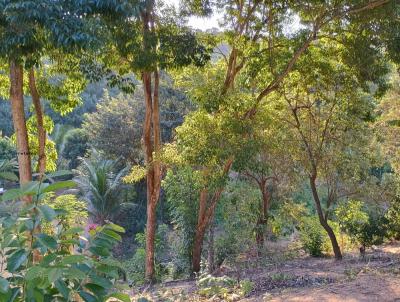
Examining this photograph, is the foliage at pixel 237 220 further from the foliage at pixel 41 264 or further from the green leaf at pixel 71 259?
the green leaf at pixel 71 259

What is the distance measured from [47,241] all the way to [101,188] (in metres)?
19.1

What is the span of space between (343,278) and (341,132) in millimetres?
4321

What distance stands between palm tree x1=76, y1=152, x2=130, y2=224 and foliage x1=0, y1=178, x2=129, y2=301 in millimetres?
18619

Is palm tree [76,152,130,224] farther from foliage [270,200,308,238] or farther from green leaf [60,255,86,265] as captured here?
green leaf [60,255,86,265]

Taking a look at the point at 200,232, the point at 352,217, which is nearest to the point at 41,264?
the point at 200,232

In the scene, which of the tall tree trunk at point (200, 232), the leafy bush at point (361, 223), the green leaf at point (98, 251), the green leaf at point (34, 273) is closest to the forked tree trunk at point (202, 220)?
the tall tree trunk at point (200, 232)

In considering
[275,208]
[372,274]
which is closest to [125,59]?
[372,274]

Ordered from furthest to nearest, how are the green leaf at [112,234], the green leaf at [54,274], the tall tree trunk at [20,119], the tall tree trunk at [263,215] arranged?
the tall tree trunk at [263,215], the tall tree trunk at [20,119], the green leaf at [112,234], the green leaf at [54,274]

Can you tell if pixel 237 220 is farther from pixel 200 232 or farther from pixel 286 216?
pixel 286 216

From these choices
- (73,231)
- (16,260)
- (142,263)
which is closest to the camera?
(16,260)

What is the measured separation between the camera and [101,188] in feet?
65.7

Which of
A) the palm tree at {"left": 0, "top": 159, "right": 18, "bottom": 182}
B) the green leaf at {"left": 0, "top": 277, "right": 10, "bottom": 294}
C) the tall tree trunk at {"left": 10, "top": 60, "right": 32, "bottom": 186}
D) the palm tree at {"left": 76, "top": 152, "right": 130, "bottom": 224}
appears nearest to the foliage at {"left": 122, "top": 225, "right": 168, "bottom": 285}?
the tall tree trunk at {"left": 10, "top": 60, "right": 32, "bottom": 186}

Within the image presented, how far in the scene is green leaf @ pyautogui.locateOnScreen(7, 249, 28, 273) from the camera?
1.35 metres

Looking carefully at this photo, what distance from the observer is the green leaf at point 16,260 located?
1351mm
